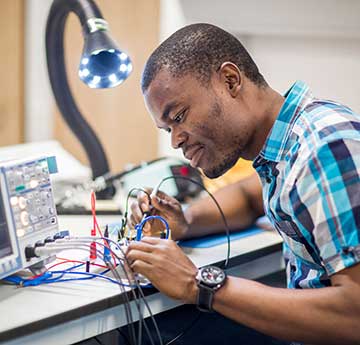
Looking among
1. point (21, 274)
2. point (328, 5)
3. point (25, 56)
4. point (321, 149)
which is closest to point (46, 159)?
point (21, 274)

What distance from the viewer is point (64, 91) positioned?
2107 mm

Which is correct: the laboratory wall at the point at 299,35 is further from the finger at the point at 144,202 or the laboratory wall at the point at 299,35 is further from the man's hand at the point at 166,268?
the man's hand at the point at 166,268

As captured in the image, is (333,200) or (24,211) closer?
(333,200)

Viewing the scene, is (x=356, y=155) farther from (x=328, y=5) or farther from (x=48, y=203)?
(x=328, y=5)

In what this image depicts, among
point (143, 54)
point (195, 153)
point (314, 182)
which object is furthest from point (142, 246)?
point (143, 54)

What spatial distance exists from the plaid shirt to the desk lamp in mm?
595

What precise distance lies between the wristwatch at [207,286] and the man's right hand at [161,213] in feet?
1.27

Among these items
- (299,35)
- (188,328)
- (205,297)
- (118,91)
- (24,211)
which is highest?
(299,35)

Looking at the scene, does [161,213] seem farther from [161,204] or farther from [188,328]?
[188,328]

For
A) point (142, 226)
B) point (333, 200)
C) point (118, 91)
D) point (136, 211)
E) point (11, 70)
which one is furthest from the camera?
point (11, 70)

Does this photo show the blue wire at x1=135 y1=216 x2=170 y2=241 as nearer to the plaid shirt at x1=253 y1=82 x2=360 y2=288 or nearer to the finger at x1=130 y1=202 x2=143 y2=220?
the finger at x1=130 y1=202 x2=143 y2=220

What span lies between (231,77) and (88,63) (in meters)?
0.55

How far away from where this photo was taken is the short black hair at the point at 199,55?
4.31 feet

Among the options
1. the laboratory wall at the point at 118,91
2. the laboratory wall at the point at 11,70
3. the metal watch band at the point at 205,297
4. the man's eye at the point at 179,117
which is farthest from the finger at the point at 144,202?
the laboratory wall at the point at 11,70
